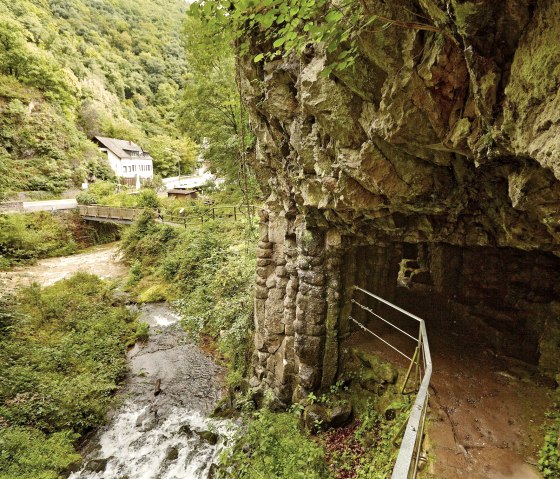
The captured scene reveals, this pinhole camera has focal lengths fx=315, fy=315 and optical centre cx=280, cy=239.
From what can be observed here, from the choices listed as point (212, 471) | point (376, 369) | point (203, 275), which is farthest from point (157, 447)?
point (203, 275)

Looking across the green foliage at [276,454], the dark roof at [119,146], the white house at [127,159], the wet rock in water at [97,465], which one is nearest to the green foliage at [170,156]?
the white house at [127,159]

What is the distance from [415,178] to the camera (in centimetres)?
487

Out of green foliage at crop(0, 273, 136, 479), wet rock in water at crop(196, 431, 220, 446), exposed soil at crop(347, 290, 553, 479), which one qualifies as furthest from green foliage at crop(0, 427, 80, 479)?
exposed soil at crop(347, 290, 553, 479)

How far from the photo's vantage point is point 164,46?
244 feet

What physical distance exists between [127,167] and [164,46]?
48.0m

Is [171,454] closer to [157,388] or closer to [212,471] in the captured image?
[212,471]

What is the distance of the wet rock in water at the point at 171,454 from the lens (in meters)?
8.24

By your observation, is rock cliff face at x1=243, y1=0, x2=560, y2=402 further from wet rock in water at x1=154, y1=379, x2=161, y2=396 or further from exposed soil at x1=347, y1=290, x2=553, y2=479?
wet rock in water at x1=154, y1=379, x2=161, y2=396

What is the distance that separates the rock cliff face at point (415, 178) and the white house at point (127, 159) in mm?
38196

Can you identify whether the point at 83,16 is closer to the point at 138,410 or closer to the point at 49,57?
the point at 49,57

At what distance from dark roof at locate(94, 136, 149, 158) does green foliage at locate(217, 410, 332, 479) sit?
140 feet

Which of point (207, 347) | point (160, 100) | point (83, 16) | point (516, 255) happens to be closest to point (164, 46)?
point (83, 16)

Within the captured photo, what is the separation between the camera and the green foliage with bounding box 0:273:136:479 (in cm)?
788

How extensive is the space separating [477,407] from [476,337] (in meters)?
3.16
